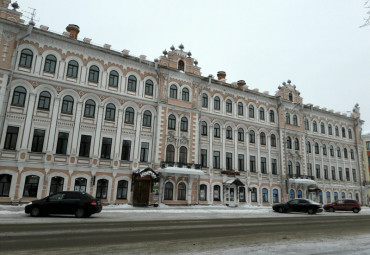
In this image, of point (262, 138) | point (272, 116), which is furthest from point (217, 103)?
point (272, 116)

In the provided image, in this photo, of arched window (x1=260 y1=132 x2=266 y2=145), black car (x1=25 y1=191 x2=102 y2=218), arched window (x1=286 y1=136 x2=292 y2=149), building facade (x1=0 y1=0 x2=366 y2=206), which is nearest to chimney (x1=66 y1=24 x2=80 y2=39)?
building facade (x1=0 y1=0 x2=366 y2=206)

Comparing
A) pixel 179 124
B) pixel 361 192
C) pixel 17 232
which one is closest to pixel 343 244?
pixel 17 232

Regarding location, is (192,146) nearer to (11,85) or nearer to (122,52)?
(122,52)

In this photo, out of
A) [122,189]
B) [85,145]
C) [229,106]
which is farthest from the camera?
[229,106]

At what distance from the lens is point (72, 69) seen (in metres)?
26.7

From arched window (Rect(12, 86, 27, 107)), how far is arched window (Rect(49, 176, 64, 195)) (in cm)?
706

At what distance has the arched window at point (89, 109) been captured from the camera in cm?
2670

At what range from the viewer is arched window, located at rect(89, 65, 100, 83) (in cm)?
2752

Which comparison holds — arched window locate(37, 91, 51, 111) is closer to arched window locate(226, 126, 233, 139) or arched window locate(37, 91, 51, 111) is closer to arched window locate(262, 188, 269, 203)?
arched window locate(226, 126, 233, 139)

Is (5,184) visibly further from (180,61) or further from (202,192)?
(180,61)

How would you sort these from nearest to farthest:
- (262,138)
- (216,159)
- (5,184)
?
1. (5,184)
2. (216,159)
3. (262,138)

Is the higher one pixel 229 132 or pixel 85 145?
pixel 229 132

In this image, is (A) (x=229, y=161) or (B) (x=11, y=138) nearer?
(B) (x=11, y=138)

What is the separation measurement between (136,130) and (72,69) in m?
8.56
